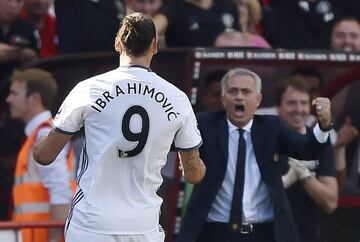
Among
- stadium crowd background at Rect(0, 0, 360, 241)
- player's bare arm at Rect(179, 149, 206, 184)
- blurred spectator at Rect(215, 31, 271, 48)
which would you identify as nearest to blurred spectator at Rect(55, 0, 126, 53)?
stadium crowd background at Rect(0, 0, 360, 241)

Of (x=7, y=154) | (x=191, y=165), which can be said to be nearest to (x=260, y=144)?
(x=191, y=165)

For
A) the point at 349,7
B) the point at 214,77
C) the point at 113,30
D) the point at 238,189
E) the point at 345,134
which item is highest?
the point at 349,7

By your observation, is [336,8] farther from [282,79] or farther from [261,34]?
[282,79]

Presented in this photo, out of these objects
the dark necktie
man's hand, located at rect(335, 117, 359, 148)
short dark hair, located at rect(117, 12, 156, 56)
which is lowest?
the dark necktie

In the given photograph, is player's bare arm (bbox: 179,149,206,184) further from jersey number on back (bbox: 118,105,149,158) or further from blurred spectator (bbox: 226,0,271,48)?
blurred spectator (bbox: 226,0,271,48)

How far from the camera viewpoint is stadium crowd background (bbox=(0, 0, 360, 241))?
1085 centimetres

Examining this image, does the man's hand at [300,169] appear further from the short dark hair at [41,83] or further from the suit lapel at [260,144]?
the short dark hair at [41,83]

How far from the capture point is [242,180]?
8789 millimetres

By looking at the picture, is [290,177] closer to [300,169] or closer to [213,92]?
[300,169]

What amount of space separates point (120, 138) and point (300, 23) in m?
5.05

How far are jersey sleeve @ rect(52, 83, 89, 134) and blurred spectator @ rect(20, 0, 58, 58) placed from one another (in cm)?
443

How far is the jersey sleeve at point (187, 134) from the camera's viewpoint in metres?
7.48

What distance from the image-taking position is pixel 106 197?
7.38 metres

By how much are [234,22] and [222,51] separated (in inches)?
73.3
